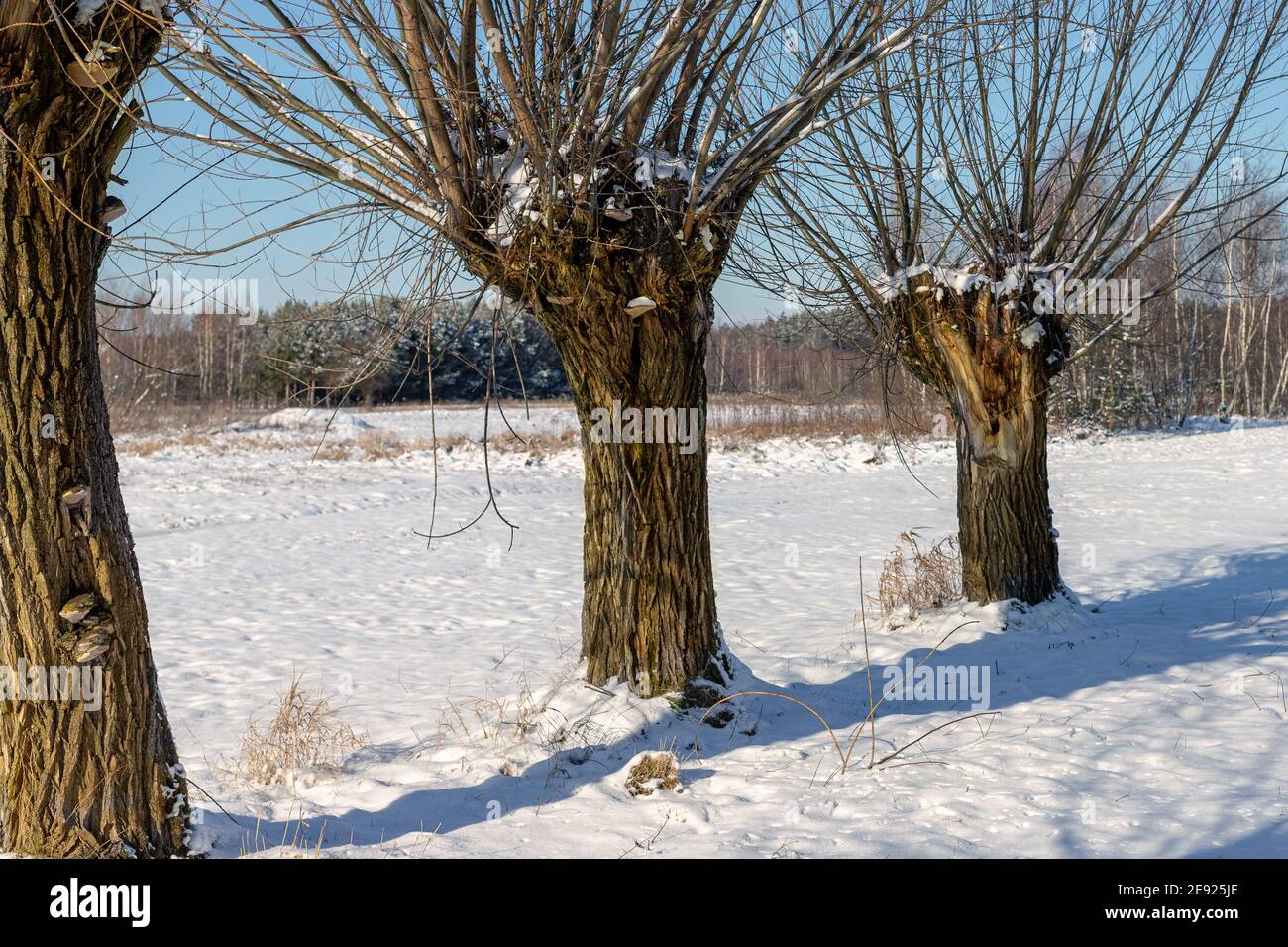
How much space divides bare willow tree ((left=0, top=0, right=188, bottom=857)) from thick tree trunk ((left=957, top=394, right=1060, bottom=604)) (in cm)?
502

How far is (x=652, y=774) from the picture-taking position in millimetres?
3684

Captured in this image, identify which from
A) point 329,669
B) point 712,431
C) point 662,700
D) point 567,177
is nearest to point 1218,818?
point 662,700

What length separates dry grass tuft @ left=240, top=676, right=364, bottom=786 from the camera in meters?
4.03

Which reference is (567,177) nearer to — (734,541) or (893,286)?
(893,286)

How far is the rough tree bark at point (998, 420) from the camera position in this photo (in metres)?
6.16

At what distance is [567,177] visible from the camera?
12.5ft

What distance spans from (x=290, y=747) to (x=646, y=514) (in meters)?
1.83

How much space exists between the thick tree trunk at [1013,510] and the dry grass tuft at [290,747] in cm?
409

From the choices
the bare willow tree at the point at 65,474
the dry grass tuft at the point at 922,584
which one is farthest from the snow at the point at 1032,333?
the bare willow tree at the point at 65,474

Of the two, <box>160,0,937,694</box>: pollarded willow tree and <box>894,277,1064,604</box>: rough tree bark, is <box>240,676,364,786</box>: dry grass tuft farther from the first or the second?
<box>894,277,1064,604</box>: rough tree bark

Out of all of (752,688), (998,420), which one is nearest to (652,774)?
(752,688)

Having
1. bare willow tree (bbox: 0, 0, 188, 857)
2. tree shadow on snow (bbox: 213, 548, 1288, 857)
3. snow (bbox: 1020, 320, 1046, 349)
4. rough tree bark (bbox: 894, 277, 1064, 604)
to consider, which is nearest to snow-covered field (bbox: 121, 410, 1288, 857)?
tree shadow on snow (bbox: 213, 548, 1288, 857)

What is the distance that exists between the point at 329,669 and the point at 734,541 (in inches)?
230

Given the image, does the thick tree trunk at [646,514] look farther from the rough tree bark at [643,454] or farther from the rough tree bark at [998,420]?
the rough tree bark at [998,420]
